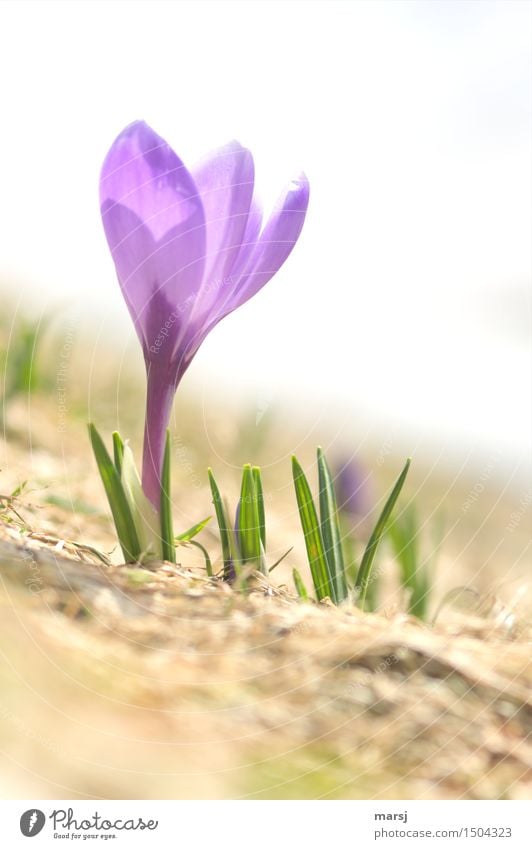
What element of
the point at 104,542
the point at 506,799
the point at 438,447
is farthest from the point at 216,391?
the point at 506,799

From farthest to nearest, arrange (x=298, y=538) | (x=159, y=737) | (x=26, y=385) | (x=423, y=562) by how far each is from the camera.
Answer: (x=298, y=538)
(x=26, y=385)
(x=423, y=562)
(x=159, y=737)

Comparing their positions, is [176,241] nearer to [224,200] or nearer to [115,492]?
[224,200]

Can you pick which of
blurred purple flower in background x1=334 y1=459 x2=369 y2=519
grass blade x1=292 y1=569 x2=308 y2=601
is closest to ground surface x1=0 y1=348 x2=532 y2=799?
grass blade x1=292 y1=569 x2=308 y2=601

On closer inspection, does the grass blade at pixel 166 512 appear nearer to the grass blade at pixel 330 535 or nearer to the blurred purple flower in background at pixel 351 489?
the grass blade at pixel 330 535

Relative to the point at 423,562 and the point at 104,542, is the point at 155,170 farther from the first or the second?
the point at 423,562

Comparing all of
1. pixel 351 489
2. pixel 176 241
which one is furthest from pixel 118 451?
pixel 351 489
